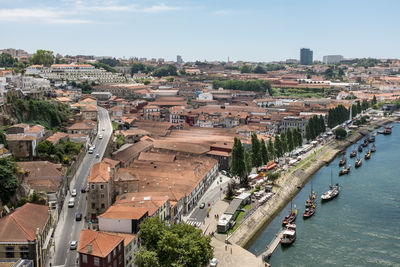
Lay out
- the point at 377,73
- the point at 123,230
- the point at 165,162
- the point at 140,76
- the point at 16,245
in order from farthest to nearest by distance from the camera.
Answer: the point at 377,73, the point at 140,76, the point at 165,162, the point at 123,230, the point at 16,245

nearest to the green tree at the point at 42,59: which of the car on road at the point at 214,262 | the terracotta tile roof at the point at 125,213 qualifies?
the terracotta tile roof at the point at 125,213

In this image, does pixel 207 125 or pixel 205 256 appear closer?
pixel 205 256

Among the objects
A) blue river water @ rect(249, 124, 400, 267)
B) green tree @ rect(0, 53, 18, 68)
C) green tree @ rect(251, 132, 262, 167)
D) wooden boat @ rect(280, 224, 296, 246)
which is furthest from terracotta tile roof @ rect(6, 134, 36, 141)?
green tree @ rect(0, 53, 18, 68)

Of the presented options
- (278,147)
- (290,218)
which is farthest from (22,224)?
(278,147)

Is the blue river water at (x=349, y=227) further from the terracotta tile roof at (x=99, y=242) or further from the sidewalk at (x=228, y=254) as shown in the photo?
the terracotta tile roof at (x=99, y=242)

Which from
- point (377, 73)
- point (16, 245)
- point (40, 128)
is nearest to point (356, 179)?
point (40, 128)

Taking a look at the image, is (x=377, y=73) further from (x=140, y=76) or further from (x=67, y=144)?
(x=67, y=144)

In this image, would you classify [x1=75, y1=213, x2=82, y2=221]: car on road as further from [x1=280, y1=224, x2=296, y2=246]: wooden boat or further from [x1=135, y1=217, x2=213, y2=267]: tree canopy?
[x1=280, y1=224, x2=296, y2=246]: wooden boat
